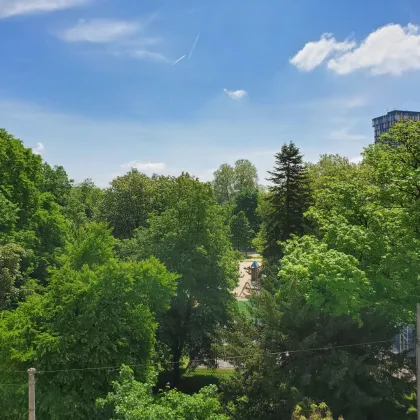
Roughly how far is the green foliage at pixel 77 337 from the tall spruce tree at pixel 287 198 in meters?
16.4

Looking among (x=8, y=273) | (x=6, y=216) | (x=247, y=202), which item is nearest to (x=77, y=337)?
(x=8, y=273)

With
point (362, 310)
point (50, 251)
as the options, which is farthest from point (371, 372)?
Answer: point (50, 251)

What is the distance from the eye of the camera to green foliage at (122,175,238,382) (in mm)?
24422

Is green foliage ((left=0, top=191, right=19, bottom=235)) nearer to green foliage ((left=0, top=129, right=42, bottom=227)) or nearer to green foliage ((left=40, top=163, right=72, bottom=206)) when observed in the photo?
green foliage ((left=0, top=129, right=42, bottom=227))

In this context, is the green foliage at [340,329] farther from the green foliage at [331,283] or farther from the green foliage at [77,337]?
the green foliage at [77,337]

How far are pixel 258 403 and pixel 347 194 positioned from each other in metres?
11.6

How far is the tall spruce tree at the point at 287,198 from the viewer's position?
104 ft

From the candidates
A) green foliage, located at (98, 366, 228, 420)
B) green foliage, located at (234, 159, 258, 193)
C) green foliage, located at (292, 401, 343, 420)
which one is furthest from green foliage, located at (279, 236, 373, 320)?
green foliage, located at (234, 159, 258, 193)

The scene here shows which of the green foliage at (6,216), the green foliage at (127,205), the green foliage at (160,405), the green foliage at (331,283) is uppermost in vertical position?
the green foliage at (127,205)

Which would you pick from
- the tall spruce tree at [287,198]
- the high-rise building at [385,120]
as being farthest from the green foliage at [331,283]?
the high-rise building at [385,120]

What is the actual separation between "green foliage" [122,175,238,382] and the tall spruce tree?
7094 millimetres

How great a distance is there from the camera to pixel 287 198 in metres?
32.1

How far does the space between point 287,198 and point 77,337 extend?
2037cm

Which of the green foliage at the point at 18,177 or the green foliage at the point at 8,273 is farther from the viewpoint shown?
the green foliage at the point at 18,177
